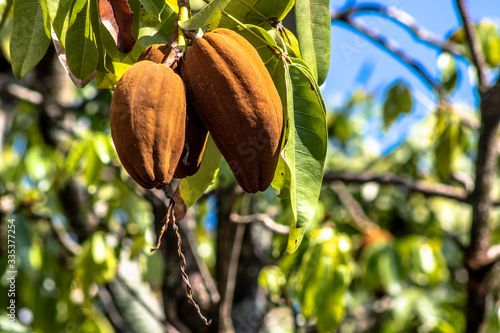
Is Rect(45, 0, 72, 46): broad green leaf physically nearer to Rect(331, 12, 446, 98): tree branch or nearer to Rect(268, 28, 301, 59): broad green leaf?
Rect(268, 28, 301, 59): broad green leaf

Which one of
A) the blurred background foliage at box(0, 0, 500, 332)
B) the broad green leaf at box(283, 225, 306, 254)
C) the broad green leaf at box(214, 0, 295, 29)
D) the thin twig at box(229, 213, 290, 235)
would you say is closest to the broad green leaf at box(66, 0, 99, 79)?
the broad green leaf at box(214, 0, 295, 29)

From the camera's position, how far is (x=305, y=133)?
2.78ft

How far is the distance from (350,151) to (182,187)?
4657 millimetres

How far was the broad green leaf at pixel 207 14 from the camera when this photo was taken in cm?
80

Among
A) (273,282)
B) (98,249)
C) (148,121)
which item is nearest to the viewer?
(148,121)

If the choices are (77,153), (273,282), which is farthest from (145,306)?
(77,153)

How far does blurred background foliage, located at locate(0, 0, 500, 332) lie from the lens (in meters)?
2.18

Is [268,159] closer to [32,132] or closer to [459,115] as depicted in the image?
[459,115]

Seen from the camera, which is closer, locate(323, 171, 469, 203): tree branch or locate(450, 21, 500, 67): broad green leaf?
locate(323, 171, 469, 203): tree branch

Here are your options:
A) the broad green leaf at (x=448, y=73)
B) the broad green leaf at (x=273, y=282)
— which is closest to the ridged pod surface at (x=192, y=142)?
the broad green leaf at (x=273, y=282)

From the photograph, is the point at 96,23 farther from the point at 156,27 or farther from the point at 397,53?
the point at 397,53

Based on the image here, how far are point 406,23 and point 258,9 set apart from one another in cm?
215

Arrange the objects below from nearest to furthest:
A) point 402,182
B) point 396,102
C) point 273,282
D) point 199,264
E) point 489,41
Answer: point 199,264 → point 273,282 → point 402,182 → point 489,41 → point 396,102

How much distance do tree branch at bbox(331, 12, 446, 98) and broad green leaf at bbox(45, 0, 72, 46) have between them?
7.13 feet
